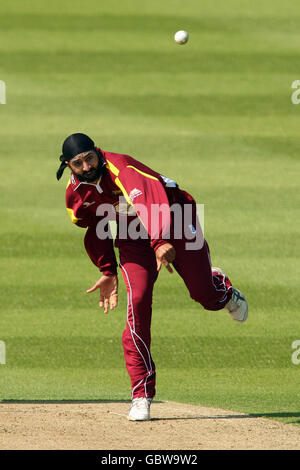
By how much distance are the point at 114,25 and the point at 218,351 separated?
927 cm

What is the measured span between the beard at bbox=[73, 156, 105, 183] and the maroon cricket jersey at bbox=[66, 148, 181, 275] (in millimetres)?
38

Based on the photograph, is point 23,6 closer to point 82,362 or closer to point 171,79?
point 171,79

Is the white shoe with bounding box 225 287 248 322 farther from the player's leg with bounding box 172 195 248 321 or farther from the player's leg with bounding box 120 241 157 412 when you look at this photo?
the player's leg with bounding box 120 241 157 412

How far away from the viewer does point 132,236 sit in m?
6.24

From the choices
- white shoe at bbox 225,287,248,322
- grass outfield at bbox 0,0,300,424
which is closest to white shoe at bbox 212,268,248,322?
white shoe at bbox 225,287,248,322

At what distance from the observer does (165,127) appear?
1370 cm

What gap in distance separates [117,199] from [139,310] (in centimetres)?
78

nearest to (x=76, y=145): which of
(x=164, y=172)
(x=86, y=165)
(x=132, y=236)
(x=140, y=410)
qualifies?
(x=86, y=165)

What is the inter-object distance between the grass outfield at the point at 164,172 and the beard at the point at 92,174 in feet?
7.01

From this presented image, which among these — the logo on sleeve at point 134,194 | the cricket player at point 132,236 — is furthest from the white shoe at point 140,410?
the logo on sleeve at point 134,194


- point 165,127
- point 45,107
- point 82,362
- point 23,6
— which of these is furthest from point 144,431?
point 23,6

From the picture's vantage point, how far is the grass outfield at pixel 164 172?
8.37 metres

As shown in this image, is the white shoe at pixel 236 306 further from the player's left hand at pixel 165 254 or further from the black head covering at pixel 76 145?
the black head covering at pixel 76 145

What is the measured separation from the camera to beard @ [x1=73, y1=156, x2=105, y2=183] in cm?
597
